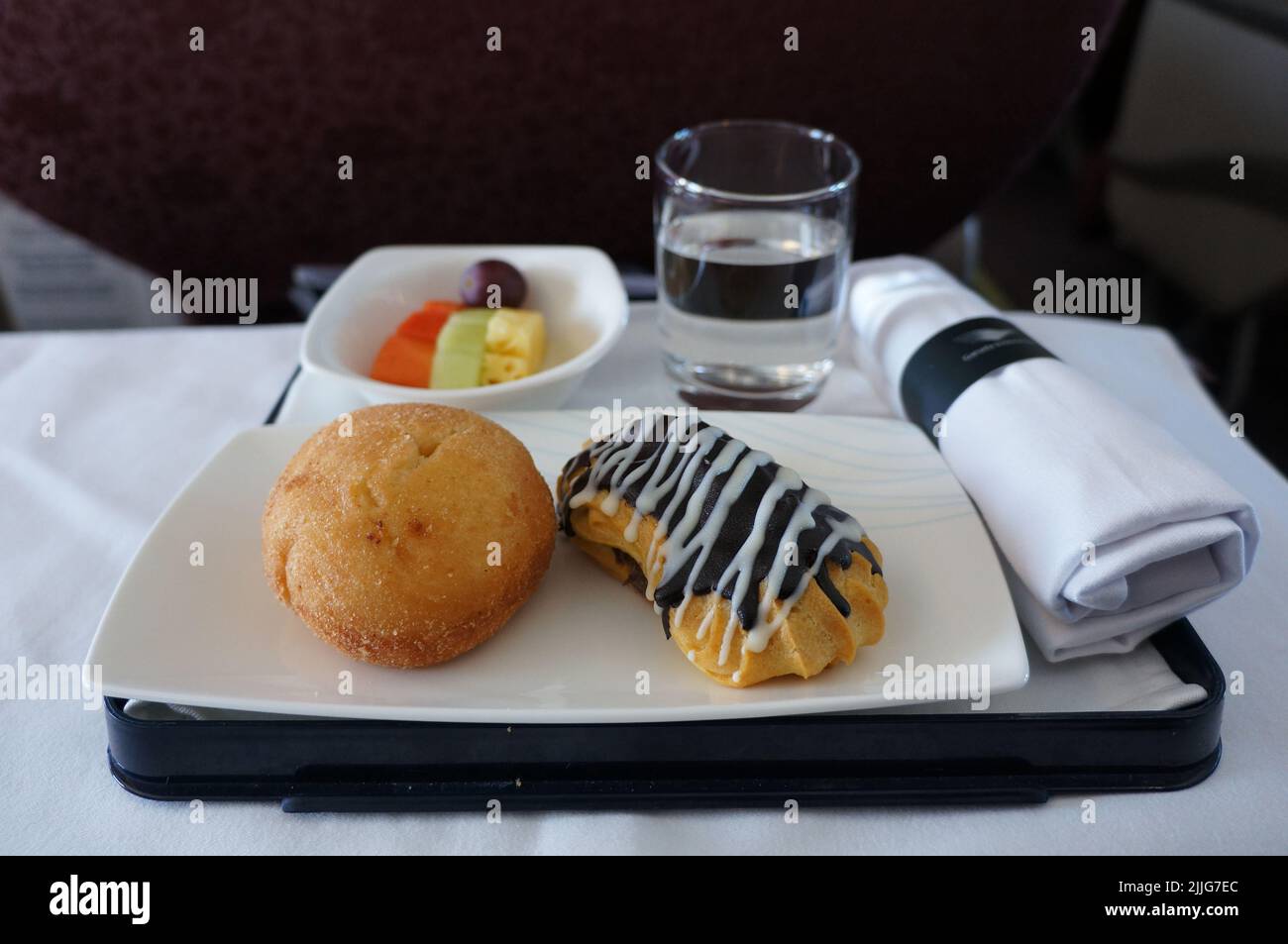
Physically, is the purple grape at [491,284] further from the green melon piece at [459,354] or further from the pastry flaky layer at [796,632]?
the pastry flaky layer at [796,632]

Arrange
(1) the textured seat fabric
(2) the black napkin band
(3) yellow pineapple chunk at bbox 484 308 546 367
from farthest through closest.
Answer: (1) the textured seat fabric
(3) yellow pineapple chunk at bbox 484 308 546 367
(2) the black napkin band

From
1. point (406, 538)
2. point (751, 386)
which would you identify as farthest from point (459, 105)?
point (406, 538)

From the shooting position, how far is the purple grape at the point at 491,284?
1050 millimetres

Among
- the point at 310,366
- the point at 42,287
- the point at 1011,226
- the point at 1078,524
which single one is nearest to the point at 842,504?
the point at 1078,524

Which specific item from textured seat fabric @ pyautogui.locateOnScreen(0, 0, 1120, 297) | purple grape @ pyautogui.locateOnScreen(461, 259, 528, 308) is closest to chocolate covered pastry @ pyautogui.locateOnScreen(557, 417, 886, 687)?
purple grape @ pyautogui.locateOnScreen(461, 259, 528, 308)

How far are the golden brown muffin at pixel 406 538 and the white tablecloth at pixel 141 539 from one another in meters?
0.11

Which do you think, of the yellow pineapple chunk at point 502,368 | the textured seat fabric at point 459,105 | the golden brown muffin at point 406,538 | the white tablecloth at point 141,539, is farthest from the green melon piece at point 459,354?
the textured seat fabric at point 459,105

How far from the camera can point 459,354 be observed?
3.18ft

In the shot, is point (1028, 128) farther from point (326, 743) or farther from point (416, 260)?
point (326, 743)

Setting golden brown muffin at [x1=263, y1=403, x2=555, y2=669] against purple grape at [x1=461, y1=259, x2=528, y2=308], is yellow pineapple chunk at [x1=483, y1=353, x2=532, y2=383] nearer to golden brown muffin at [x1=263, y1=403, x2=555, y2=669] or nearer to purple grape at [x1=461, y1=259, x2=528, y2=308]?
purple grape at [x1=461, y1=259, x2=528, y2=308]

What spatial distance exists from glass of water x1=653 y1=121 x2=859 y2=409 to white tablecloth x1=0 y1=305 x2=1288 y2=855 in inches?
1.9

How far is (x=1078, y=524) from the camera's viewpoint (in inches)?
27.4

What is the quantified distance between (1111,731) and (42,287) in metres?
1.81

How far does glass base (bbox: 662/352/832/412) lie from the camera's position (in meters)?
1.00
